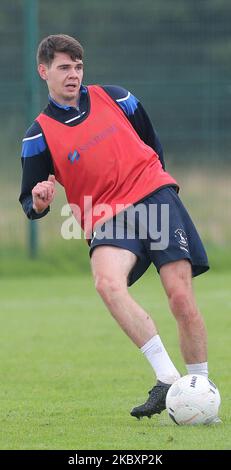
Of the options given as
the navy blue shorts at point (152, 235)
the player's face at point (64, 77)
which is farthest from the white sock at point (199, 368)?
the player's face at point (64, 77)

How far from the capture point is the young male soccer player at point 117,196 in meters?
6.95

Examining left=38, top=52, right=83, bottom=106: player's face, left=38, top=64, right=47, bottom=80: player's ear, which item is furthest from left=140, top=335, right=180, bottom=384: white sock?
left=38, top=64, right=47, bottom=80: player's ear

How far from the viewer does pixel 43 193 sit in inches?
272

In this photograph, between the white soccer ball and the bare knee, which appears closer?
the white soccer ball

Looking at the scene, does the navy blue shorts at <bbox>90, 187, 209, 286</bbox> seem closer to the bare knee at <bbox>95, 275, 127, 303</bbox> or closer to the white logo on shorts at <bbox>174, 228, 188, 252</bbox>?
the white logo on shorts at <bbox>174, 228, 188, 252</bbox>

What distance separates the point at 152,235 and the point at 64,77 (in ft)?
3.55

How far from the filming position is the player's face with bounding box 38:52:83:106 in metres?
7.20

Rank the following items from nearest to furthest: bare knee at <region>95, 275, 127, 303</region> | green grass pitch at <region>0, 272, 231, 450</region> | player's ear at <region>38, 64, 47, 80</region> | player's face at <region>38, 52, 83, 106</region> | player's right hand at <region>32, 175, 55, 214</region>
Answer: green grass pitch at <region>0, 272, 231, 450</region>
bare knee at <region>95, 275, 127, 303</region>
player's right hand at <region>32, 175, 55, 214</region>
player's face at <region>38, 52, 83, 106</region>
player's ear at <region>38, 64, 47, 80</region>

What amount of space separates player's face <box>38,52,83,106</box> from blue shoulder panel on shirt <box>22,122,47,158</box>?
245 millimetres

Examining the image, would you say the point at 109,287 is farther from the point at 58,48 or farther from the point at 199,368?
the point at 58,48

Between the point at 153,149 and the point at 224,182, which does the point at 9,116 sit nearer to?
the point at 224,182

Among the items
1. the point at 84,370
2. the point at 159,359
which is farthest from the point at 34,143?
the point at 84,370
